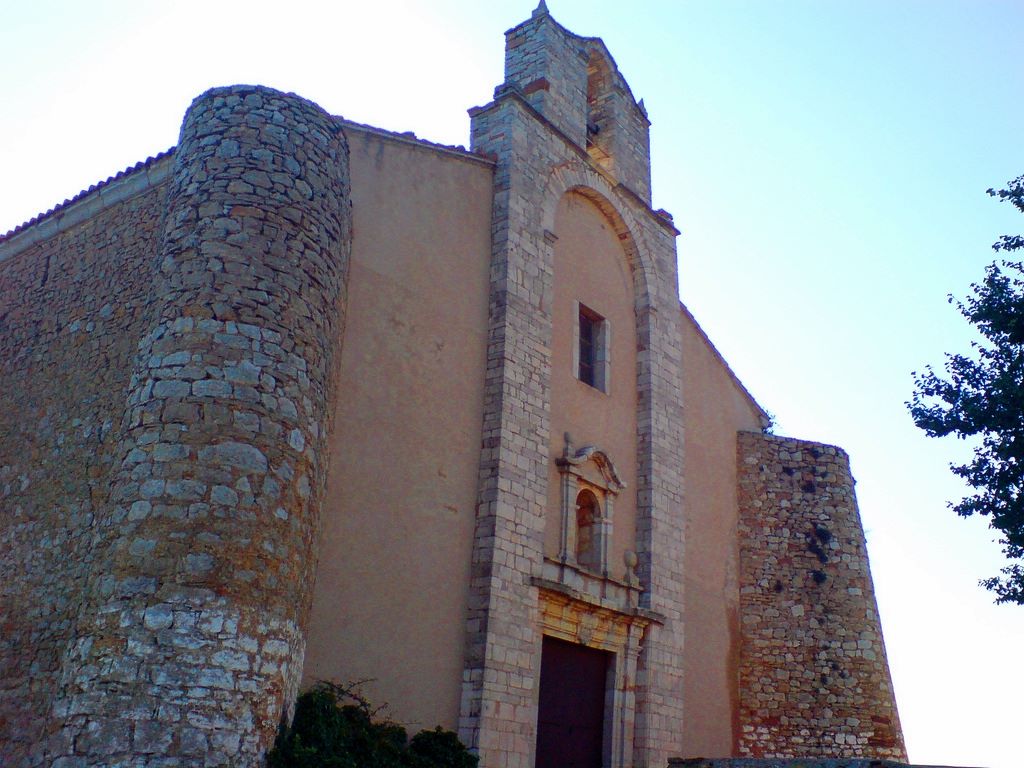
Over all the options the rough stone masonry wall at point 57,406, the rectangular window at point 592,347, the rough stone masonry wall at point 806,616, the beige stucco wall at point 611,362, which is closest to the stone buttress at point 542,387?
the beige stucco wall at point 611,362

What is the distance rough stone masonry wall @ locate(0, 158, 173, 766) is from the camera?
8422 mm

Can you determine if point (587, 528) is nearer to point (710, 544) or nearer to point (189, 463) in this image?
point (710, 544)

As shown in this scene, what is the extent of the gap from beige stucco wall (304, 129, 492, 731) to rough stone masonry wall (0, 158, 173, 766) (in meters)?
1.93

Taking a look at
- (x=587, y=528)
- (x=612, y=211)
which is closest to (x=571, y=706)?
(x=587, y=528)

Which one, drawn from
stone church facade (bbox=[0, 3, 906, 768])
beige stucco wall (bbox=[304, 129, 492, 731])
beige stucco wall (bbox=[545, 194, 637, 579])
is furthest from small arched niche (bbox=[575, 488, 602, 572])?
beige stucco wall (bbox=[304, 129, 492, 731])

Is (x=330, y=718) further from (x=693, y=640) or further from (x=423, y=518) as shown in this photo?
(x=693, y=640)

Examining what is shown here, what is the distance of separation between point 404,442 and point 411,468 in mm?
256

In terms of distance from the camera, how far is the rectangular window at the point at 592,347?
1283 cm

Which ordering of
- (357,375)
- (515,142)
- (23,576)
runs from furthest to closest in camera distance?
(515,142) < (357,375) < (23,576)

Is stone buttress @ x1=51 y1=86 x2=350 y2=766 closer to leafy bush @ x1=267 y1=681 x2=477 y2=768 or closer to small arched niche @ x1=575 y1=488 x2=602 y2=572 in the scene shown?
leafy bush @ x1=267 y1=681 x2=477 y2=768

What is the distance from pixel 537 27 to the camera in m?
13.6

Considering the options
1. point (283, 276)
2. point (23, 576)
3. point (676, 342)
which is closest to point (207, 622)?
point (283, 276)

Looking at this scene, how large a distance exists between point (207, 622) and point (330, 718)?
172 cm

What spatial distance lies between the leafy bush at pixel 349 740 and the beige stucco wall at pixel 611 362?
8.63 feet
